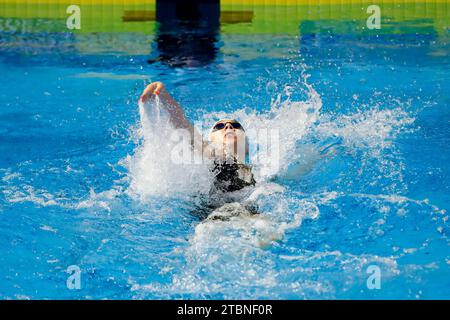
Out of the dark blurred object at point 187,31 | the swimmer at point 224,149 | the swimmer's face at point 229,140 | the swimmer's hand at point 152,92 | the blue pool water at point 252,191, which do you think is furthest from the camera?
the dark blurred object at point 187,31

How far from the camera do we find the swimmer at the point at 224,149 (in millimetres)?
4242

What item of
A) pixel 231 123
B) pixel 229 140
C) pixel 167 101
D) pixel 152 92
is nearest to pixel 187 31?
pixel 231 123

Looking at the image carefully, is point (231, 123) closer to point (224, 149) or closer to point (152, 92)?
point (224, 149)

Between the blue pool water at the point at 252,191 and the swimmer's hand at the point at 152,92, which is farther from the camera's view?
the swimmer's hand at the point at 152,92

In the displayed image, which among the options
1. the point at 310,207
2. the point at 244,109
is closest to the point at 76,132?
the point at 244,109

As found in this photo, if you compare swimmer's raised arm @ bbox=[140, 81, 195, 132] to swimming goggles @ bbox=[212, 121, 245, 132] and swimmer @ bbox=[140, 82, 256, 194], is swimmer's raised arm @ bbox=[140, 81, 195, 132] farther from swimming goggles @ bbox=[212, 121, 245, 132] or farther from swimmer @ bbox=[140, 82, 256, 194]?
swimming goggles @ bbox=[212, 121, 245, 132]

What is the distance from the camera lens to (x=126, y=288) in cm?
342

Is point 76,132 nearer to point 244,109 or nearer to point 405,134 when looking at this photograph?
point 244,109

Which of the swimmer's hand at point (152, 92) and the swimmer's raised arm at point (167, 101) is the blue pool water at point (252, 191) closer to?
the swimmer's raised arm at point (167, 101)

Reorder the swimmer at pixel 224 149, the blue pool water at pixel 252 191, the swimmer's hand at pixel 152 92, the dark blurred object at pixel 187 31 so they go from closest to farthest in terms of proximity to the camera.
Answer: the blue pool water at pixel 252 191
the swimmer's hand at pixel 152 92
the swimmer at pixel 224 149
the dark blurred object at pixel 187 31

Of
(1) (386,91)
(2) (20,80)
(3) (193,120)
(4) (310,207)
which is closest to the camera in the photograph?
(4) (310,207)

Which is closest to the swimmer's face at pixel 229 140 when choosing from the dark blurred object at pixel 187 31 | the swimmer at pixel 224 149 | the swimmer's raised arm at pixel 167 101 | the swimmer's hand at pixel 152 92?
the swimmer at pixel 224 149

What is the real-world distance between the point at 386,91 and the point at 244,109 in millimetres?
1635

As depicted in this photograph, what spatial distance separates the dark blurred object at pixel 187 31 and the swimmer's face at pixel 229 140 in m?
3.43
